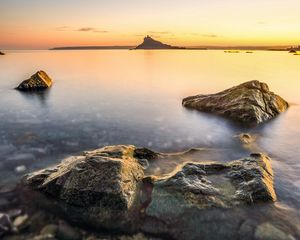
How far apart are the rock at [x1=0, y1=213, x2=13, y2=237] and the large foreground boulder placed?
34.4 inches

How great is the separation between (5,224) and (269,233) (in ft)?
18.3

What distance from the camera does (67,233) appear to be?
621cm

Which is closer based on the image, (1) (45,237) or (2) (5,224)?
(1) (45,237)

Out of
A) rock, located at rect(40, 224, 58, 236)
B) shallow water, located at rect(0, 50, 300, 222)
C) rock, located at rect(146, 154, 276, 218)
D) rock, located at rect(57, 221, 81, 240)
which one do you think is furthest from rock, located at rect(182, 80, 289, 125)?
rock, located at rect(40, 224, 58, 236)

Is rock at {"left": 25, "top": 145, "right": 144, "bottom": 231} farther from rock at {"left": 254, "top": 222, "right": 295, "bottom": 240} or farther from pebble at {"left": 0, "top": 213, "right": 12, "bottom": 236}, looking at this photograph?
rock at {"left": 254, "top": 222, "right": 295, "bottom": 240}

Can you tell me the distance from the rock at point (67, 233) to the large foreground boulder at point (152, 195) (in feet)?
1.08

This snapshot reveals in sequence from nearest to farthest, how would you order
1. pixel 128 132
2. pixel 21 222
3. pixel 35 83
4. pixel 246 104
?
pixel 21 222, pixel 128 132, pixel 246 104, pixel 35 83

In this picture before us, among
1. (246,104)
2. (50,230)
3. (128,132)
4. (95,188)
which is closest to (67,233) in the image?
(50,230)

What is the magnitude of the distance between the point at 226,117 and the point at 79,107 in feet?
30.2

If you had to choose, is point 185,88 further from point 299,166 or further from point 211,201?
point 211,201

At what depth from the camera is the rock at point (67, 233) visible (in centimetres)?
→ 609

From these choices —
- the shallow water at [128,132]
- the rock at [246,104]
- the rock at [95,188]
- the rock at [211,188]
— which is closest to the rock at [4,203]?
the rock at [95,188]

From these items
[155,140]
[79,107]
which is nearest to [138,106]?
[79,107]

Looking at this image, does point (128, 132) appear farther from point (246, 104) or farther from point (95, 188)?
point (246, 104)
